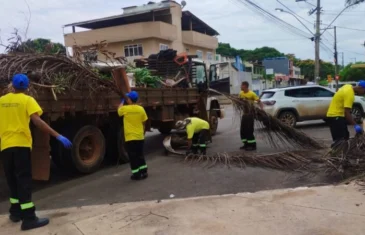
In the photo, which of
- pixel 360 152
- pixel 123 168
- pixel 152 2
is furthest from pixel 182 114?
pixel 152 2

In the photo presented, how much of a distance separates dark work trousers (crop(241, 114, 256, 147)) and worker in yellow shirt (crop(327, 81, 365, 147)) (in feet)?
7.19

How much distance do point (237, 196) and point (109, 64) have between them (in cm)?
404

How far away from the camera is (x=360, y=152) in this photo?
21.6ft

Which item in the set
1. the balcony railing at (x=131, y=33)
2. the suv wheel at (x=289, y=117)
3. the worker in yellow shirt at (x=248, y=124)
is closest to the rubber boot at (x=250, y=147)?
the worker in yellow shirt at (x=248, y=124)

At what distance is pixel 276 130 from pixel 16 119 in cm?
621

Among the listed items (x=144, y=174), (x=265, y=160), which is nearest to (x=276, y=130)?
(x=265, y=160)

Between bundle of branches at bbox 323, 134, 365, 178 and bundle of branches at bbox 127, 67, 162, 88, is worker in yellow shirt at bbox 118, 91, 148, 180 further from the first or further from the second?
bundle of branches at bbox 323, 134, 365, 178

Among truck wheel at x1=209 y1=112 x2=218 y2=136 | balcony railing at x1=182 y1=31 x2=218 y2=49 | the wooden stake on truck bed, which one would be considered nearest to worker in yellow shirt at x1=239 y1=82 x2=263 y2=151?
truck wheel at x1=209 y1=112 x2=218 y2=136

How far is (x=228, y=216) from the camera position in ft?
15.3

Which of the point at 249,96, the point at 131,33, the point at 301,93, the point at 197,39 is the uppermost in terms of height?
the point at 131,33

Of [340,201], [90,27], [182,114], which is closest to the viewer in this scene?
[340,201]

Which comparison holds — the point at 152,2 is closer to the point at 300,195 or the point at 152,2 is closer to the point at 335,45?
the point at 335,45

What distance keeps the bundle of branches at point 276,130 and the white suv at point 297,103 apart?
4128mm

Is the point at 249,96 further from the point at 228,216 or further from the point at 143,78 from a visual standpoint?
the point at 228,216
